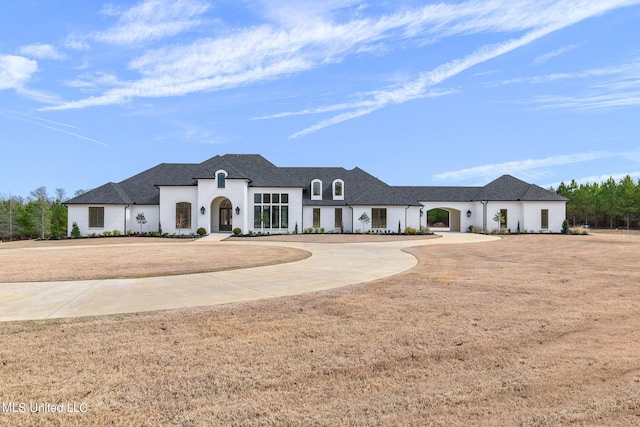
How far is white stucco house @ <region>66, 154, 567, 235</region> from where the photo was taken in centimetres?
3344

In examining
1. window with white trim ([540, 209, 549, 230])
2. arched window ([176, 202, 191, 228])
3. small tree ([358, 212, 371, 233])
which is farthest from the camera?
window with white trim ([540, 209, 549, 230])

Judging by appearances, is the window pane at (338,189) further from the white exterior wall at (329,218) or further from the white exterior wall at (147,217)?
the white exterior wall at (147,217)

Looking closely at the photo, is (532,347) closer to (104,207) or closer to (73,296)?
(73,296)

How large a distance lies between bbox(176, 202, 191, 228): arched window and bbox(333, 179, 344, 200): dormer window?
1386 centimetres

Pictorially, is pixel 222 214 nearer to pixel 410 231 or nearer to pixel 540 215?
pixel 410 231

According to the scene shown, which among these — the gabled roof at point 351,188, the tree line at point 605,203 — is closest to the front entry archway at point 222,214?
the gabled roof at point 351,188

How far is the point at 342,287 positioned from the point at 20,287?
7447 millimetres

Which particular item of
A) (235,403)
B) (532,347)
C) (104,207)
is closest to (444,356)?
(532,347)

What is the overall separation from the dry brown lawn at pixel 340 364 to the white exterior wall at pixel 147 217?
3108 centimetres

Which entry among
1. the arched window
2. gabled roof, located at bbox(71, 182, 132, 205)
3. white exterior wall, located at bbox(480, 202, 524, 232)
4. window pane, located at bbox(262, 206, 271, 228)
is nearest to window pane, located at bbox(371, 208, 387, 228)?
window pane, located at bbox(262, 206, 271, 228)

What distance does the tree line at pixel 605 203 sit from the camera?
5444 cm

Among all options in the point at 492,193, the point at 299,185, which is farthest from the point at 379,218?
the point at 492,193

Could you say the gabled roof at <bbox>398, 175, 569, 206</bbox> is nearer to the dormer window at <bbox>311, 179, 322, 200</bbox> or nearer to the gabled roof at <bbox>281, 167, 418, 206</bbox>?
the gabled roof at <bbox>281, 167, 418, 206</bbox>

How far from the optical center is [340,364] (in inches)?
165
